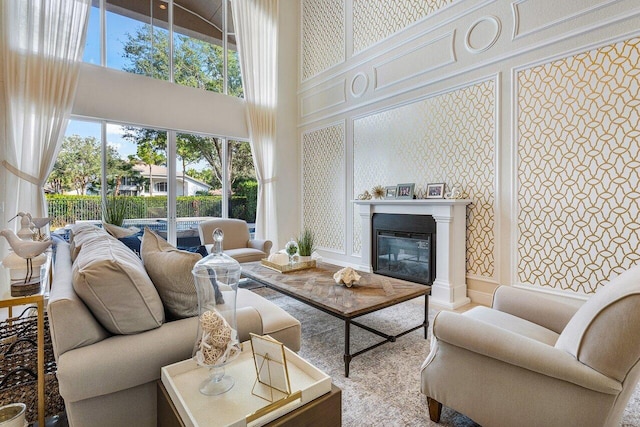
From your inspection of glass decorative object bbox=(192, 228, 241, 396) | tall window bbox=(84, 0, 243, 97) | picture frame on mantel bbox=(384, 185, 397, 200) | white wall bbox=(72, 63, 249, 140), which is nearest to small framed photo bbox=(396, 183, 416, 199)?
picture frame on mantel bbox=(384, 185, 397, 200)

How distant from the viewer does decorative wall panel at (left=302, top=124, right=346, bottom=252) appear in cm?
521

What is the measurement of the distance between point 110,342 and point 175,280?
1.05ft

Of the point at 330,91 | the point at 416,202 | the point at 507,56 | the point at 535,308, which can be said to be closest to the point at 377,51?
→ the point at 330,91

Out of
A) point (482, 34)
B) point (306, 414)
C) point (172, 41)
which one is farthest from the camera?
point (172, 41)

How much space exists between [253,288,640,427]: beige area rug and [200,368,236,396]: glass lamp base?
0.86 metres

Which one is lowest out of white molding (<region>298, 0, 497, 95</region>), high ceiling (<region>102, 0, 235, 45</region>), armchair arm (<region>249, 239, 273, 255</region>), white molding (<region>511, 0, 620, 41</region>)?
armchair arm (<region>249, 239, 273, 255</region>)

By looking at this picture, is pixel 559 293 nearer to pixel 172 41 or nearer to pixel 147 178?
pixel 147 178

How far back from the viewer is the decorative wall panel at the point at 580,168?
100 inches

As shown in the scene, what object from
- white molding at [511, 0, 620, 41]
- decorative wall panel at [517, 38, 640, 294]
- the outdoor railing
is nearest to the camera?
decorative wall panel at [517, 38, 640, 294]

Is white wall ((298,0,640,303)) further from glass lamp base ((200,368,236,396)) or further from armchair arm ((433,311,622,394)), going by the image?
glass lamp base ((200,368,236,396))

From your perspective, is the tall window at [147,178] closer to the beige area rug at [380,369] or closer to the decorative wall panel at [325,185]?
the decorative wall panel at [325,185]

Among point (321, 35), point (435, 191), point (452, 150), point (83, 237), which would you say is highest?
point (321, 35)

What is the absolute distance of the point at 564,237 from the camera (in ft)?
9.42

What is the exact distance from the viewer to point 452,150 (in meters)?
3.68
